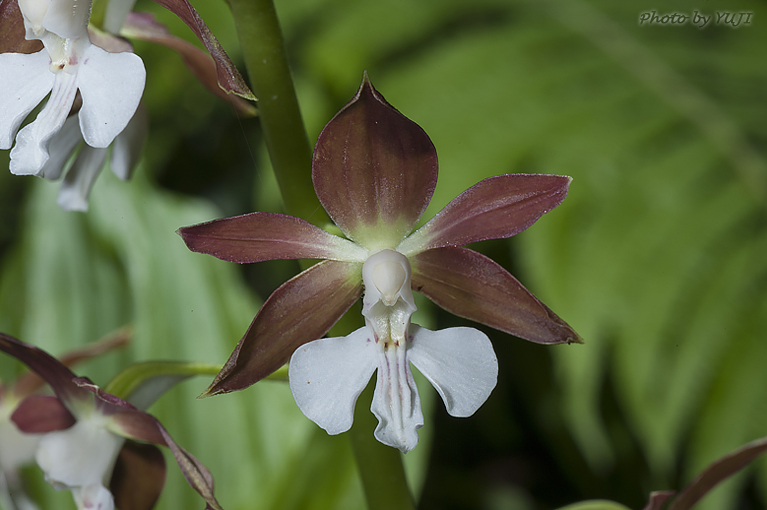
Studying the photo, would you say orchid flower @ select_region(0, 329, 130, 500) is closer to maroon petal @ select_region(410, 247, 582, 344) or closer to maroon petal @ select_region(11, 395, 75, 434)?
maroon petal @ select_region(11, 395, 75, 434)

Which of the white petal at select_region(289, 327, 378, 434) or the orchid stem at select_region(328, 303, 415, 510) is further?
the orchid stem at select_region(328, 303, 415, 510)

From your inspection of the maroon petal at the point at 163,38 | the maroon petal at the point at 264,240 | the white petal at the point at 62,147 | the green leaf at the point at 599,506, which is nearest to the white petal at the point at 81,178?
the white petal at the point at 62,147

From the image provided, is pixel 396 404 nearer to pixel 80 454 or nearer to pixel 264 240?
pixel 264 240

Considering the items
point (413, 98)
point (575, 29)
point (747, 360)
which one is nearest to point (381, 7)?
point (413, 98)

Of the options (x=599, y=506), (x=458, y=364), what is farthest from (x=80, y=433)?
(x=599, y=506)

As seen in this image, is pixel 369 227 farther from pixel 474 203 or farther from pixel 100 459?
pixel 100 459

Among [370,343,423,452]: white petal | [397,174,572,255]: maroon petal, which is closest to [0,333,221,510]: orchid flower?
[370,343,423,452]: white petal

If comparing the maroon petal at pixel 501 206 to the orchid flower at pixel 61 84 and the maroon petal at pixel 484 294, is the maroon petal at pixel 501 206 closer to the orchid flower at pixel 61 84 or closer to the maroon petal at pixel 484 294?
the maroon petal at pixel 484 294
